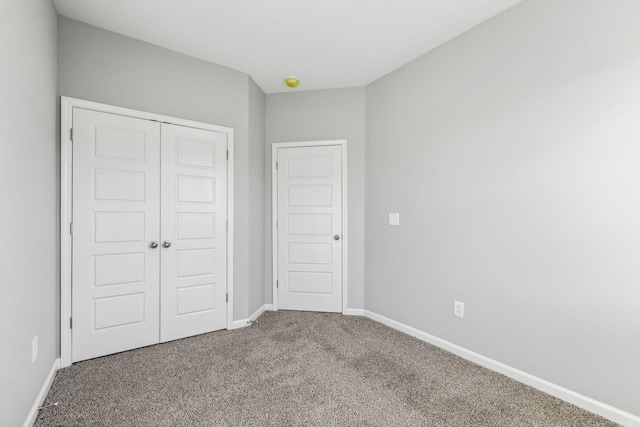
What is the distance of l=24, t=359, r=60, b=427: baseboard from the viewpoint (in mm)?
1580

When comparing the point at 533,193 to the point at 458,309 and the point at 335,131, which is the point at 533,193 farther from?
the point at 335,131

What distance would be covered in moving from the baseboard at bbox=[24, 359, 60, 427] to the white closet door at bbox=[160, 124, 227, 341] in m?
0.73

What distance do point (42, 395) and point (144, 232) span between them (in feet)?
4.06

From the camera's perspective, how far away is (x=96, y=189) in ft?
7.68

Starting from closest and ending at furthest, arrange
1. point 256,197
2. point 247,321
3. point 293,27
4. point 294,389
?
point 294,389, point 293,27, point 247,321, point 256,197

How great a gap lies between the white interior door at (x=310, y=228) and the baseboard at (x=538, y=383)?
1095mm

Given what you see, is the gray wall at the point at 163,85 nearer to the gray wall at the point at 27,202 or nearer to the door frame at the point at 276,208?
the gray wall at the point at 27,202

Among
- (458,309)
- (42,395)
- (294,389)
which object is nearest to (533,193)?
(458,309)

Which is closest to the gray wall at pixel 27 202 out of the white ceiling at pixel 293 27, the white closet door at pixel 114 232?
the white closet door at pixel 114 232

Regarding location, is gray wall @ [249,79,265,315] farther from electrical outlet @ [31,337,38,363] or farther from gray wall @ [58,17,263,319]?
electrical outlet @ [31,337,38,363]

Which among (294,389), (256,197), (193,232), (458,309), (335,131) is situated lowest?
(294,389)

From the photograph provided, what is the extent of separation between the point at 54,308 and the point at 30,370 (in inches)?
24.1

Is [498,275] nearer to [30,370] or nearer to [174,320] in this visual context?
[174,320]

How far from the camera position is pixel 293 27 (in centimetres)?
238
